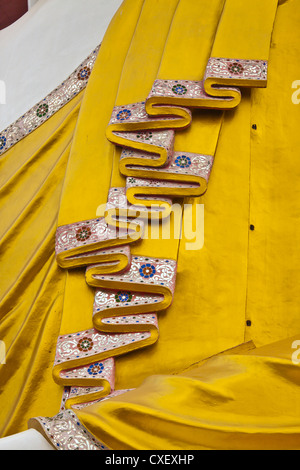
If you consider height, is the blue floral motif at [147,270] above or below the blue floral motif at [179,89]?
below

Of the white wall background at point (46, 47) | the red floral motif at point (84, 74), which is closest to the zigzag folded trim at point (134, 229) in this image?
the red floral motif at point (84, 74)

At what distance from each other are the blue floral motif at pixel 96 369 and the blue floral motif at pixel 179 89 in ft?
2.17

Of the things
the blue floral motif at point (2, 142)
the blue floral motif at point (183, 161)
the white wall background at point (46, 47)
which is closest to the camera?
the blue floral motif at point (183, 161)

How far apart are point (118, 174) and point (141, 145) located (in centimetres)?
10

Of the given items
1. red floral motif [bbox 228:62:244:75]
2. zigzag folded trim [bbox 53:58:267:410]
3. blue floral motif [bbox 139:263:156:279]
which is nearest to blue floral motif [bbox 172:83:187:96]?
zigzag folded trim [bbox 53:58:267:410]

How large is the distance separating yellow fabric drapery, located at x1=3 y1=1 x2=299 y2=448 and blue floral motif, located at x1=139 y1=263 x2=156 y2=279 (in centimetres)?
4

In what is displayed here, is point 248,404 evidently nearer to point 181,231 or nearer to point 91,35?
point 181,231

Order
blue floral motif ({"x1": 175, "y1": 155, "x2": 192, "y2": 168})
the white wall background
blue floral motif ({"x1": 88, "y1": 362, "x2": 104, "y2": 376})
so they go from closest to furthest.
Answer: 1. blue floral motif ({"x1": 88, "y1": 362, "x2": 104, "y2": 376})
2. blue floral motif ({"x1": 175, "y1": 155, "x2": 192, "y2": 168})
3. the white wall background

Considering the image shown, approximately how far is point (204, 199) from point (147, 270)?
235 millimetres

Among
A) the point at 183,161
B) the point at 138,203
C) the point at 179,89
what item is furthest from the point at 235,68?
the point at 138,203

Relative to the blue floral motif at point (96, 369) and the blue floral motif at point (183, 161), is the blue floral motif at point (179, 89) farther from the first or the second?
the blue floral motif at point (96, 369)

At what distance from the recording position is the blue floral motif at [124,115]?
6.89 feet

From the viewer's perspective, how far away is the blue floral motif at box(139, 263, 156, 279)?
6.35ft

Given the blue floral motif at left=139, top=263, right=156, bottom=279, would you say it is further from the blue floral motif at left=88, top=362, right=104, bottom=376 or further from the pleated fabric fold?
the blue floral motif at left=88, top=362, right=104, bottom=376
